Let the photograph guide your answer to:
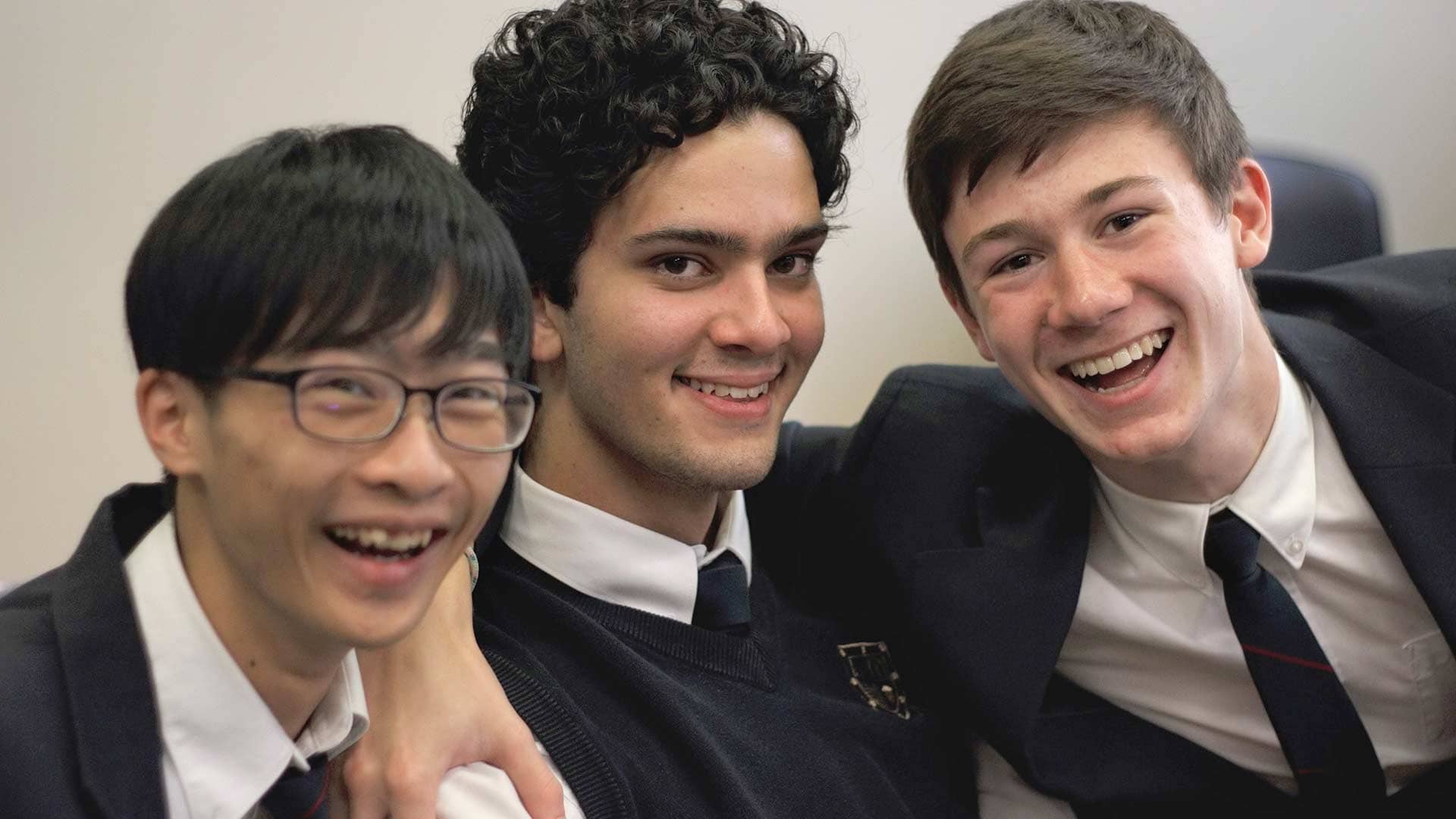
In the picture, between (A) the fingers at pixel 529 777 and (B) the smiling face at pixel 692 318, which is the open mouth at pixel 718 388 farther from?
(A) the fingers at pixel 529 777

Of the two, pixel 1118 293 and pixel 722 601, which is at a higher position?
pixel 1118 293

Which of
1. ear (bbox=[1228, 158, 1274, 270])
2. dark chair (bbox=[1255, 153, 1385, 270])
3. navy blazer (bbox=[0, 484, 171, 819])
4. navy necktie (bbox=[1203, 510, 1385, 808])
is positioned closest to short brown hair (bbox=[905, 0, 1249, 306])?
ear (bbox=[1228, 158, 1274, 270])

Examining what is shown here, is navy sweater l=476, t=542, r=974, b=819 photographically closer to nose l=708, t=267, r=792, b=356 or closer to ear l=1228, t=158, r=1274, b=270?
Answer: nose l=708, t=267, r=792, b=356

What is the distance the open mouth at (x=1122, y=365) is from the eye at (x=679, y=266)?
15.1 inches

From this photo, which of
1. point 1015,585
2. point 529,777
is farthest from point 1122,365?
point 529,777

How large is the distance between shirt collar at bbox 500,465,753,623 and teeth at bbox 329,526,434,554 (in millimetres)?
476

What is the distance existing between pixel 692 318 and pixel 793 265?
0.15 m

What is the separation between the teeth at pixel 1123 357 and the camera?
1.40 meters

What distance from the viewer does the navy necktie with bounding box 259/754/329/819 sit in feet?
3.23

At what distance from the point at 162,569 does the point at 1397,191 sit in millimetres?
2274

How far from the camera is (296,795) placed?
99 cm

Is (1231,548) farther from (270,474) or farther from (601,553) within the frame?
(270,474)

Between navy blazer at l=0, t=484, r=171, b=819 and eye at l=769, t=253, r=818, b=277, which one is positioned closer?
navy blazer at l=0, t=484, r=171, b=819

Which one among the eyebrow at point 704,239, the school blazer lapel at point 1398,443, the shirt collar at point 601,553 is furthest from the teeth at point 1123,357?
the shirt collar at point 601,553
